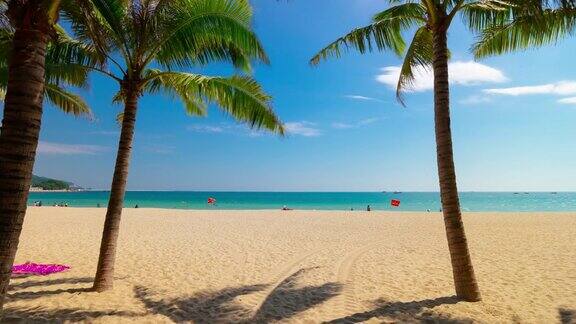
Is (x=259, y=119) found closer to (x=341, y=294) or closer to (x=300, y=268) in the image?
(x=341, y=294)

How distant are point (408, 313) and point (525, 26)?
586 cm

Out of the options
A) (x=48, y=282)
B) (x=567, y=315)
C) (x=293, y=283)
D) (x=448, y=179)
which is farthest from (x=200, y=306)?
(x=567, y=315)

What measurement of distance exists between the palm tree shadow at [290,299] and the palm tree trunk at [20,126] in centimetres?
415

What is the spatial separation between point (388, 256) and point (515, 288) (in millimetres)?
4719

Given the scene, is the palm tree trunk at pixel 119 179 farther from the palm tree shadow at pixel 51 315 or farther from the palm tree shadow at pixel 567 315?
the palm tree shadow at pixel 567 315

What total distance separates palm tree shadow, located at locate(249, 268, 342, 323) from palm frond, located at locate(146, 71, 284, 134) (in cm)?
348

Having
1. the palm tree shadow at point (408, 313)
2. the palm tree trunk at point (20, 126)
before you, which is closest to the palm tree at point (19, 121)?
the palm tree trunk at point (20, 126)

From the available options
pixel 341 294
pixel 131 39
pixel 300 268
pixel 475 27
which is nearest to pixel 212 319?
pixel 341 294

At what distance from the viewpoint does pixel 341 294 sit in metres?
8.02

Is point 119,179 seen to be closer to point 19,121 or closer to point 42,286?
point 42,286

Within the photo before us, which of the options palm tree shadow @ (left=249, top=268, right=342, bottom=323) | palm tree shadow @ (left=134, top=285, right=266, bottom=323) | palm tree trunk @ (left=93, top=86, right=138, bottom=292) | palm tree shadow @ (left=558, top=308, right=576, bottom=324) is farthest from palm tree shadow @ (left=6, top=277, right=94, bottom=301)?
palm tree shadow @ (left=558, top=308, right=576, bottom=324)

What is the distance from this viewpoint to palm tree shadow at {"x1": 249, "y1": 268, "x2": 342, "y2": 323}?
6.64m

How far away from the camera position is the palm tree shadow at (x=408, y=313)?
20.6 feet

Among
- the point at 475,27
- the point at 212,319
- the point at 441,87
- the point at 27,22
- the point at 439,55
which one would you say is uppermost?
the point at 475,27
